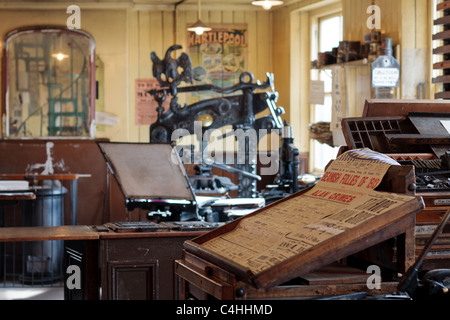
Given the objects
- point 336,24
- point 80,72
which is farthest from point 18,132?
point 336,24

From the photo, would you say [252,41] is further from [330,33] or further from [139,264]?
[139,264]

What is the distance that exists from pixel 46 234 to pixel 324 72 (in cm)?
480

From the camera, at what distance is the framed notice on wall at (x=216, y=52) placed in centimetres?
912

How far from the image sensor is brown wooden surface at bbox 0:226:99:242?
11.6ft

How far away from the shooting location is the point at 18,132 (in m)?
8.82

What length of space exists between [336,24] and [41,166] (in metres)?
3.94

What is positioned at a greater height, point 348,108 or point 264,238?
point 348,108

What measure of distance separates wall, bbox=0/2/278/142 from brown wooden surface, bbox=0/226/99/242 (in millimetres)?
5263

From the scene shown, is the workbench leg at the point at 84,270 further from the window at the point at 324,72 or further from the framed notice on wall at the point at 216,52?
the framed notice on wall at the point at 216,52

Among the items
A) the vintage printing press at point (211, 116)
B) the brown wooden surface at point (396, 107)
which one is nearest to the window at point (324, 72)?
the vintage printing press at point (211, 116)

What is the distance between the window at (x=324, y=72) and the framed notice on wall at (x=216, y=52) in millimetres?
1235

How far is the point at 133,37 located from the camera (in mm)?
9188

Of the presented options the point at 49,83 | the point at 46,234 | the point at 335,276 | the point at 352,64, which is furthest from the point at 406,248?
the point at 49,83
